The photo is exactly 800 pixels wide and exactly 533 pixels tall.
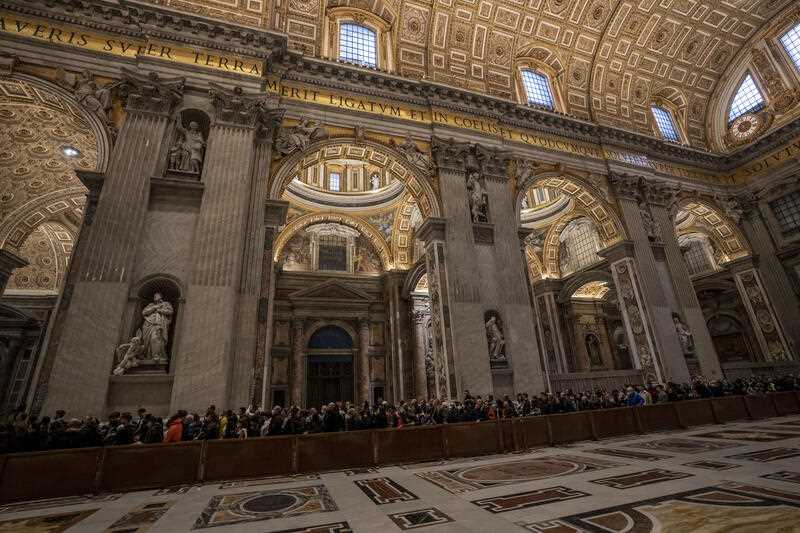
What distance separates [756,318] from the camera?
1596cm

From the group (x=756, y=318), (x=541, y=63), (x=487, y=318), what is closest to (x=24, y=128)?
(x=487, y=318)

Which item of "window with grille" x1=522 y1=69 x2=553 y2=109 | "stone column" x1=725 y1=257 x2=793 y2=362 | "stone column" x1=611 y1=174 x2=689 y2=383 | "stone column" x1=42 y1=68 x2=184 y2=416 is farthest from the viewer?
"window with grille" x1=522 y1=69 x2=553 y2=109

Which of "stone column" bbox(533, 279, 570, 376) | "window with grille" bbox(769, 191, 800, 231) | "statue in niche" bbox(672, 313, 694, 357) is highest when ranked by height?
"window with grille" bbox(769, 191, 800, 231)

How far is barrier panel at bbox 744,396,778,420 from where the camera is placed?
888 cm

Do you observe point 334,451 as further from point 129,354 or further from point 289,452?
point 129,354

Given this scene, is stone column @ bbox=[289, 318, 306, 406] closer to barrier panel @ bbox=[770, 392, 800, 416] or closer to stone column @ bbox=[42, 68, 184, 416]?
stone column @ bbox=[42, 68, 184, 416]

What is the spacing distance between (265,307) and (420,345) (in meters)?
9.09

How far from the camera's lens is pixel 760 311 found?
15.9 metres

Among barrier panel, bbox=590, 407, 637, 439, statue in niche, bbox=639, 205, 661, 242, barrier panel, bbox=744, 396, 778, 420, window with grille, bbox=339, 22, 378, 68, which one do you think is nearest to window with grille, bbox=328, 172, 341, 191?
window with grille, bbox=339, 22, 378, 68

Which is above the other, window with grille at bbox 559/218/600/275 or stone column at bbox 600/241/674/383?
window with grille at bbox 559/218/600/275

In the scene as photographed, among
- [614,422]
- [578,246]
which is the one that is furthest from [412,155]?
[578,246]

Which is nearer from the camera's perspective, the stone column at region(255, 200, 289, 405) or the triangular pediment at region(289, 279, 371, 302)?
the stone column at region(255, 200, 289, 405)

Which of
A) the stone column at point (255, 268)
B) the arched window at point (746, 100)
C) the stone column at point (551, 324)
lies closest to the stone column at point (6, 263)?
the stone column at point (255, 268)

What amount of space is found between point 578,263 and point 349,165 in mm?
12673
